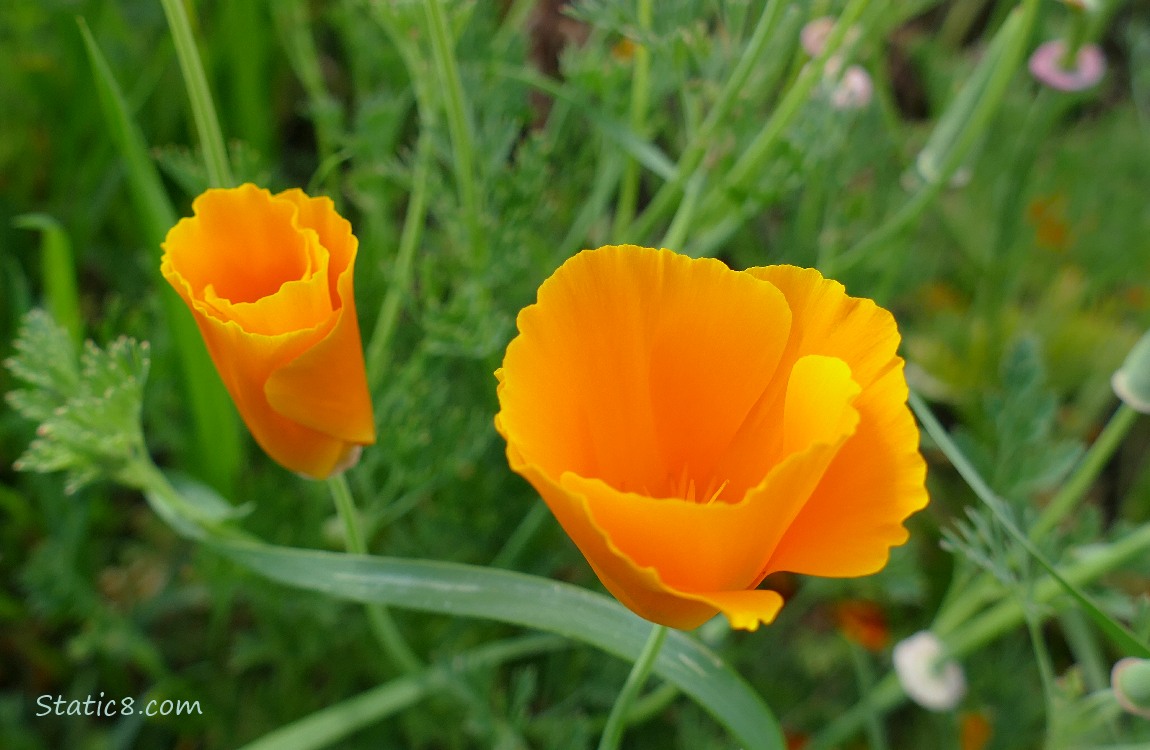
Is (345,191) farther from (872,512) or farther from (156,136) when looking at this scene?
(872,512)

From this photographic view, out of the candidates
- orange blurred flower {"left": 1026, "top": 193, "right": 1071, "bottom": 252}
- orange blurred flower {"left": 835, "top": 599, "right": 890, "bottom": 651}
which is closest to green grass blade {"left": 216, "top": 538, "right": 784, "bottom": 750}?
orange blurred flower {"left": 835, "top": 599, "right": 890, "bottom": 651}

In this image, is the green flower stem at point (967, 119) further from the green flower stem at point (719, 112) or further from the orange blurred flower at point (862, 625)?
the orange blurred flower at point (862, 625)

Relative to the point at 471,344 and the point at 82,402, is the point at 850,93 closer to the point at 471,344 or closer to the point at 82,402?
the point at 471,344

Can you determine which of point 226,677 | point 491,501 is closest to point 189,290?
point 491,501

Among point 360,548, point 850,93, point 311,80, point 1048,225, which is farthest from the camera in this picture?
point 1048,225

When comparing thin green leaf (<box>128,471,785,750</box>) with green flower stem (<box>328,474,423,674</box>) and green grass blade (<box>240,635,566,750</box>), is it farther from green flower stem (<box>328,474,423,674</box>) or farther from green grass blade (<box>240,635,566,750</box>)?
green grass blade (<box>240,635,566,750</box>)

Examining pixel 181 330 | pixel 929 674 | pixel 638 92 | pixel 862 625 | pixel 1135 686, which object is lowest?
pixel 862 625

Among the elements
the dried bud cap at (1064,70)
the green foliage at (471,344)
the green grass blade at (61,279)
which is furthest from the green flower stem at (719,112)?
the green grass blade at (61,279)

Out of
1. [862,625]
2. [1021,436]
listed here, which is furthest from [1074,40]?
[862,625]
